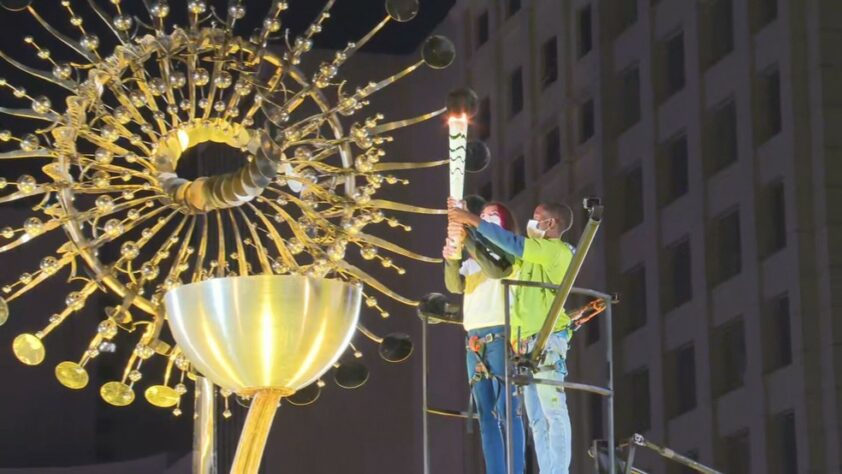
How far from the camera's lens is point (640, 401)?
25703 mm

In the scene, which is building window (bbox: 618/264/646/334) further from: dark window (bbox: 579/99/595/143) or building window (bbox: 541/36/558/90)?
building window (bbox: 541/36/558/90)

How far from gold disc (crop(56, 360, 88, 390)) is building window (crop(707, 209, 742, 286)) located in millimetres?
18855

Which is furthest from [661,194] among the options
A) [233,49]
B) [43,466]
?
[233,49]

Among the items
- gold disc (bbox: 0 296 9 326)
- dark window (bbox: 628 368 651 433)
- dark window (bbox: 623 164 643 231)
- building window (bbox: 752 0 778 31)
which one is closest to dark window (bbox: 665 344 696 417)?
dark window (bbox: 628 368 651 433)

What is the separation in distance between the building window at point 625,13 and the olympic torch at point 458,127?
823 inches

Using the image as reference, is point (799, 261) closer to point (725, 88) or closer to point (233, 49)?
point (725, 88)

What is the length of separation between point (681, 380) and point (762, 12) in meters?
4.89

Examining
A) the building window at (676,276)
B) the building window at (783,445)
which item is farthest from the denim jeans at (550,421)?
the building window at (676,276)

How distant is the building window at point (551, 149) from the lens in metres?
27.7

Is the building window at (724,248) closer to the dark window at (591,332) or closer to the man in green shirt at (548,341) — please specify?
the dark window at (591,332)

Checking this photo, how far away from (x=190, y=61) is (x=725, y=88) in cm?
1868

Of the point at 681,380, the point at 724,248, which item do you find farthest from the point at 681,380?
the point at 724,248

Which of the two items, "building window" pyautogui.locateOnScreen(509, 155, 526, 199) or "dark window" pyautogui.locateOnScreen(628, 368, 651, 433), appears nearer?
"dark window" pyautogui.locateOnScreen(628, 368, 651, 433)

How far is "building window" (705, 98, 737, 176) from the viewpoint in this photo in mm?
24297
